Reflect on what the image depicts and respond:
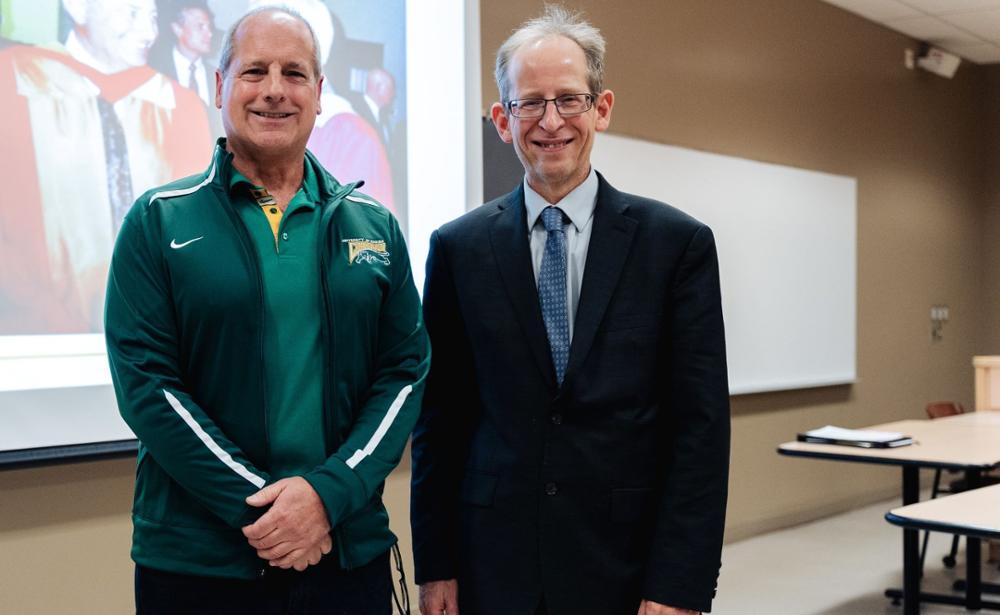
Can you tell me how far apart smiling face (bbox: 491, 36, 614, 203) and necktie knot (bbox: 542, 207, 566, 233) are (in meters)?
0.04

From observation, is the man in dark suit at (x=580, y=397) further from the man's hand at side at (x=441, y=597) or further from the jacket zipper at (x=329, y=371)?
the jacket zipper at (x=329, y=371)

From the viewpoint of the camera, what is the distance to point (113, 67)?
9.86ft

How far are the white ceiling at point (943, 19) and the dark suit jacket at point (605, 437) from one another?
5558 millimetres

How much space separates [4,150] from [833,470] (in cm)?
537

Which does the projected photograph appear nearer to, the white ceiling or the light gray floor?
the light gray floor

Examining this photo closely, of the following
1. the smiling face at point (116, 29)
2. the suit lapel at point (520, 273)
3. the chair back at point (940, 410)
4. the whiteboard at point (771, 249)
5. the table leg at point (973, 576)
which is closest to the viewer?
the suit lapel at point (520, 273)

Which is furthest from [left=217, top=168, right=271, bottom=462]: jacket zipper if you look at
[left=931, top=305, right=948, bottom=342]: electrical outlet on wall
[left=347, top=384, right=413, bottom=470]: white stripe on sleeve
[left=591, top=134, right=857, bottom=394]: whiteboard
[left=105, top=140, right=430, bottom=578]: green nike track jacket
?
[left=931, top=305, right=948, bottom=342]: electrical outlet on wall

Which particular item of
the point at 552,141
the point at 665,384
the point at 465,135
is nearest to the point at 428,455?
the point at 665,384

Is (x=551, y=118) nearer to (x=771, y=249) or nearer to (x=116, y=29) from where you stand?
(x=116, y=29)

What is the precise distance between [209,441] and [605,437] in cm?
61

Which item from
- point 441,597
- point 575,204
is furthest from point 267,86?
point 441,597

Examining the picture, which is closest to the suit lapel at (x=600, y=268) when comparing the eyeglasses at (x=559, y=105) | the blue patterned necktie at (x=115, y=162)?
the eyeglasses at (x=559, y=105)

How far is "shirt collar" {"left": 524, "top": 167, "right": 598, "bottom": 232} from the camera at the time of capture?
1.76 meters

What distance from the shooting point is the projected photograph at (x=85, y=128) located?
2.84 meters
